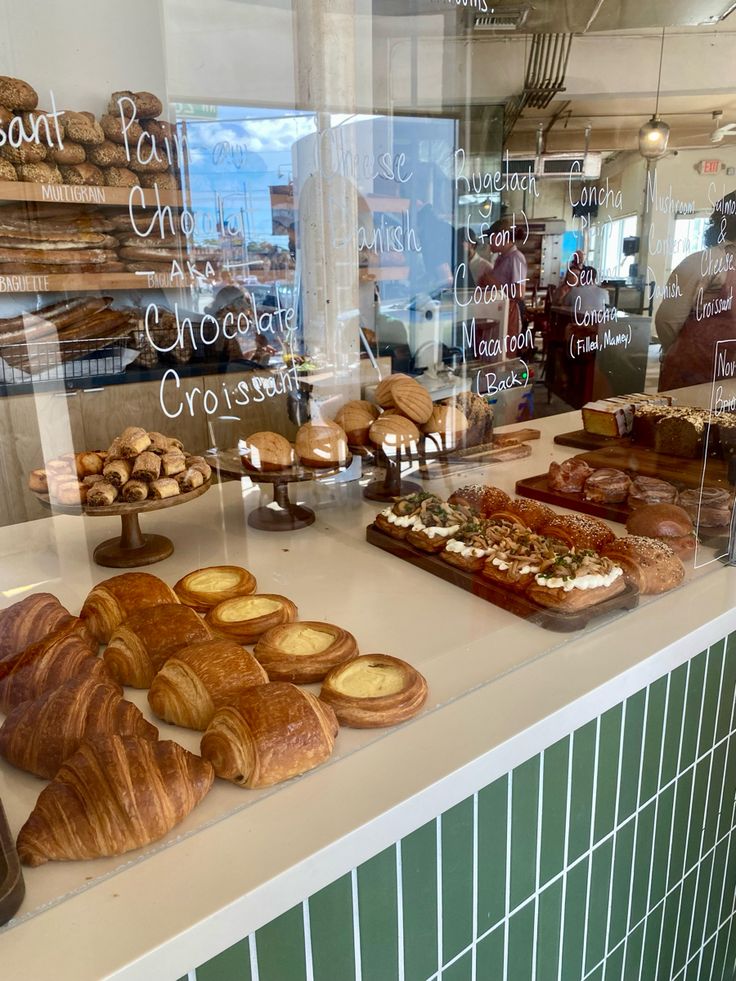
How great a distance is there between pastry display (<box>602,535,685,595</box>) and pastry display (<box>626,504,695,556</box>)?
0.27ft

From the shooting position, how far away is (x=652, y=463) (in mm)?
1766

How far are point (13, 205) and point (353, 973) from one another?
1.14m

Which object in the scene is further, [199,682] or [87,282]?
[87,282]

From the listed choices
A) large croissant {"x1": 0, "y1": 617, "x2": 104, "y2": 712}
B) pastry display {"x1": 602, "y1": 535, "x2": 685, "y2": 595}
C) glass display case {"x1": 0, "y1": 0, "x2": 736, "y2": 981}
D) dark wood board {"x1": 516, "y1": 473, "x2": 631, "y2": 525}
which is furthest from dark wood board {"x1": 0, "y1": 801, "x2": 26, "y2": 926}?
dark wood board {"x1": 516, "y1": 473, "x2": 631, "y2": 525}

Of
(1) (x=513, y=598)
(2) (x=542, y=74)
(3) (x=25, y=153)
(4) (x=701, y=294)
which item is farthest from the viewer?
(4) (x=701, y=294)

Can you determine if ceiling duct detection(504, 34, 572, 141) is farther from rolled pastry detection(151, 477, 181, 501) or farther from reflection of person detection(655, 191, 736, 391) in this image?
rolled pastry detection(151, 477, 181, 501)

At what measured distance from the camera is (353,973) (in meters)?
0.88

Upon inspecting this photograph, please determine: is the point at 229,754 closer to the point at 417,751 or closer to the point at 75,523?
the point at 417,751

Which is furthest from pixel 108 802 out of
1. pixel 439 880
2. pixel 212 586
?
pixel 212 586

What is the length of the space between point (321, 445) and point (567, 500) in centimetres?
60

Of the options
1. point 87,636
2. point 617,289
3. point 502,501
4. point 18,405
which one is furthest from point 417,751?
point 617,289

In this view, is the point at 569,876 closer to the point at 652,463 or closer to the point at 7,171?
the point at 652,463

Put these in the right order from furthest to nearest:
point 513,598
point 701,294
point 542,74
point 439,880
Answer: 1. point 701,294
2. point 542,74
3. point 513,598
4. point 439,880

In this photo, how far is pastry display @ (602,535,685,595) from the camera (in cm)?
134
